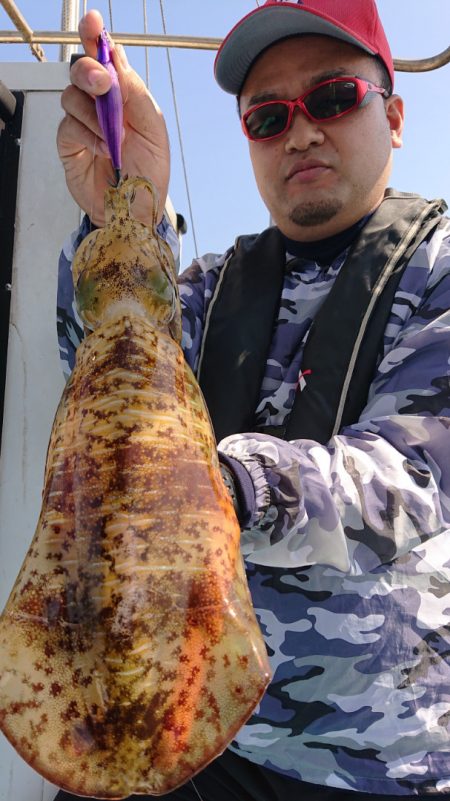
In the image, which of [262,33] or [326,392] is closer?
[326,392]

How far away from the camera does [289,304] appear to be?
3.12 m

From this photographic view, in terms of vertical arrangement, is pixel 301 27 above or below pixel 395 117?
above

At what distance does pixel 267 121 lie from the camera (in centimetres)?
323

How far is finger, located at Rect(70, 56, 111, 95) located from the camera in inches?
65.5

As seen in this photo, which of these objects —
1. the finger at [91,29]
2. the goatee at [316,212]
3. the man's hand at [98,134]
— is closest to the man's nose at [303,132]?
the goatee at [316,212]

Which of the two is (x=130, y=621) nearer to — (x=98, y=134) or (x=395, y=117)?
(x=98, y=134)

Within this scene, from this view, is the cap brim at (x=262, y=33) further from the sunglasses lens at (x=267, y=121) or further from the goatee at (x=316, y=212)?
the goatee at (x=316, y=212)

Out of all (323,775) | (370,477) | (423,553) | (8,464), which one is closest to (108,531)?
(370,477)

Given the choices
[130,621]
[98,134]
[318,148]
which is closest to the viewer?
[130,621]

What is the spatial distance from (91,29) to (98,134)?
41cm

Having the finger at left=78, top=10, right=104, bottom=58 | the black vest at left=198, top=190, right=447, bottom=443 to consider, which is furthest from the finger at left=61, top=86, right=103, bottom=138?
the black vest at left=198, top=190, right=447, bottom=443

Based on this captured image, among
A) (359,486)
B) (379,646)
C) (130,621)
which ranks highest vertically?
(359,486)

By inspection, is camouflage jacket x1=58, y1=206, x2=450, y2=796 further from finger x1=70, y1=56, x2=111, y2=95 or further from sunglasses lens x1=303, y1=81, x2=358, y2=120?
sunglasses lens x1=303, y1=81, x2=358, y2=120

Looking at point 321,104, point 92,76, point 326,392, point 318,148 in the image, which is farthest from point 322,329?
point 92,76
